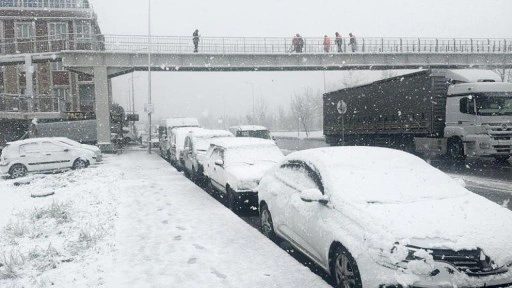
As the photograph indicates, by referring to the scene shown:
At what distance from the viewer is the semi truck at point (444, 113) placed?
16.7 m

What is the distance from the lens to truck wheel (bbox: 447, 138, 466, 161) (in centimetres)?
1753

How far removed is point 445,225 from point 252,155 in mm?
6925

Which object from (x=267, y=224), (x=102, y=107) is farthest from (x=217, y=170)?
(x=102, y=107)

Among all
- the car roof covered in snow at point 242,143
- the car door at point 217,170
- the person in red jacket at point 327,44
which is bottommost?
the car door at point 217,170

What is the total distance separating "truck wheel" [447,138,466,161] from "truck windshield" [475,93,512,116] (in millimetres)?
1500

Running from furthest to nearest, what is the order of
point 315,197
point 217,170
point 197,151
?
point 197,151 → point 217,170 → point 315,197

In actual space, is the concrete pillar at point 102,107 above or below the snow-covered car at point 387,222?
above

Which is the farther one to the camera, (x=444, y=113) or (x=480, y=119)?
(x=444, y=113)

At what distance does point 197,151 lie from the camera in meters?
15.0

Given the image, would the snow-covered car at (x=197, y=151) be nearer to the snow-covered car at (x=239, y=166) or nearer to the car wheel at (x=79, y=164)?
the snow-covered car at (x=239, y=166)

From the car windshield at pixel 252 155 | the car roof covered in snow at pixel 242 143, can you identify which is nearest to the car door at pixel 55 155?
the car roof covered in snow at pixel 242 143

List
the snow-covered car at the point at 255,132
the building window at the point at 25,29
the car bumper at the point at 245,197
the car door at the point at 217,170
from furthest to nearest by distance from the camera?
1. the building window at the point at 25,29
2. the snow-covered car at the point at 255,132
3. the car door at the point at 217,170
4. the car bumper at the point at 245,197

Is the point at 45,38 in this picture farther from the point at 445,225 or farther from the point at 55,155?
the point at 445,225

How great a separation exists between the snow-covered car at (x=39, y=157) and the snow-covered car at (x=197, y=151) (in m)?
6.46
